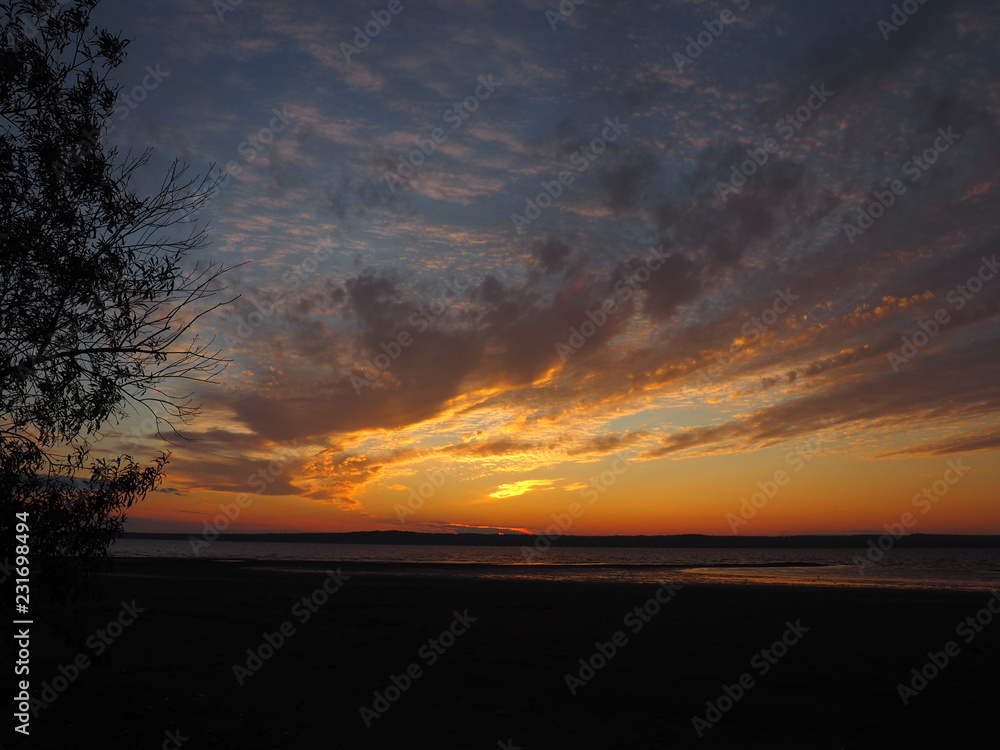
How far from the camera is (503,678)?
539 inches

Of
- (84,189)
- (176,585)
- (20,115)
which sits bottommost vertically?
(176,585)

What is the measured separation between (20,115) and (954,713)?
18280 millimetres

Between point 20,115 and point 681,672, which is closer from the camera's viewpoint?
point 20,115

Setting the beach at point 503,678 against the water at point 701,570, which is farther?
the water at point 701,570

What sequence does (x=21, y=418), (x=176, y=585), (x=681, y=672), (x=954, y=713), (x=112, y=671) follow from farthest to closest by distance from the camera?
1. (x=176, y=585)
2. (x=681, y=672)
3. (x=112, y=671)
4. (x=954, y=713)
5. (x=21, y=418)

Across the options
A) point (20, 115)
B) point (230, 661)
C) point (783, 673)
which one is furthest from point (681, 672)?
point (20, 115)

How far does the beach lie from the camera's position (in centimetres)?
1002

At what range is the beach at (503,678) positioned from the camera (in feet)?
32.9

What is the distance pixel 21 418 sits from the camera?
7.57 meters

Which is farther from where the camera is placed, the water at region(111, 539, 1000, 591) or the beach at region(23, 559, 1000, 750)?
the water at region(111, 539, 1000, 591)

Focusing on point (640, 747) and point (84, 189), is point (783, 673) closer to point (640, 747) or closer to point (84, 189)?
point (640, 747)

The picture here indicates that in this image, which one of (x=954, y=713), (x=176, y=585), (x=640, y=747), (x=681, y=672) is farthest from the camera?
(x=176, y=585)

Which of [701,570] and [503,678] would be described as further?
[701,570]

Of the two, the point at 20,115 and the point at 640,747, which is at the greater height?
the point at 20,115
